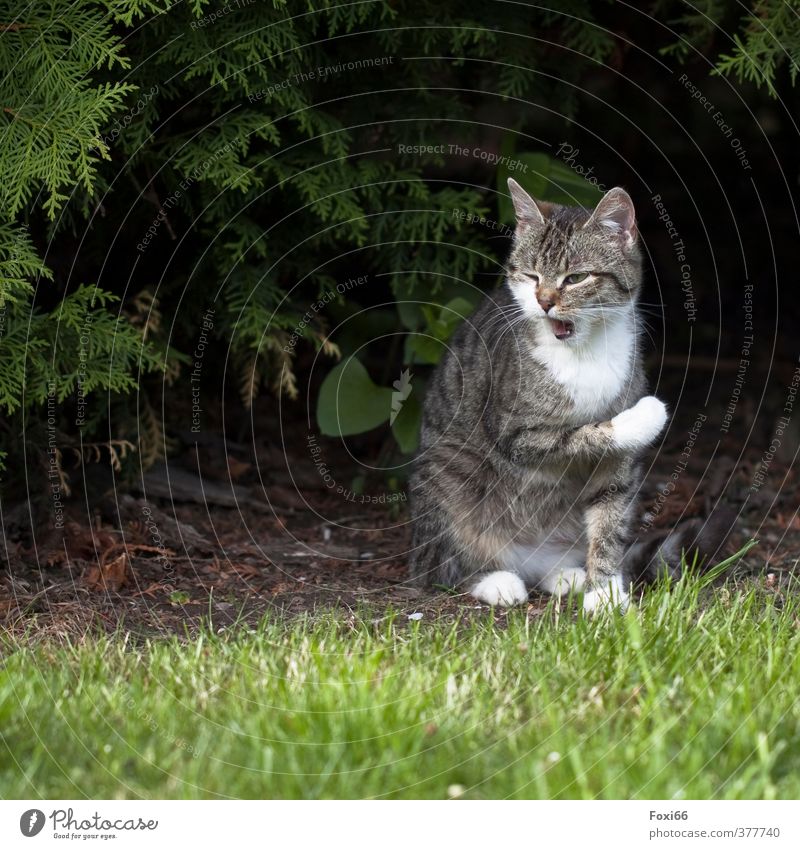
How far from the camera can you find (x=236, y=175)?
14.9 ft

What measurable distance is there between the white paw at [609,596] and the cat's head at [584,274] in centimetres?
98

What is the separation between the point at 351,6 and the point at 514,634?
270 centimetres

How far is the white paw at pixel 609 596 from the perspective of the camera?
3.92m

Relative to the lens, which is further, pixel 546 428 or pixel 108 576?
pixel 108 576

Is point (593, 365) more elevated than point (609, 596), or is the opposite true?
point (593, 365)

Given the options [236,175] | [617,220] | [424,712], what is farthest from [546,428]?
[236,175]

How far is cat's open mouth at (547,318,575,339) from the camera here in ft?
13.9

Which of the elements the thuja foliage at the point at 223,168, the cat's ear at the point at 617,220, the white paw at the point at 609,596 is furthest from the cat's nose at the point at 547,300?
the white paw at the point at 609,596

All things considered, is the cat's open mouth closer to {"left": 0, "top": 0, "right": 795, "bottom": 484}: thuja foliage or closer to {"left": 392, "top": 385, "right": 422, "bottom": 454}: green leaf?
{"left": 0, "top": 0, "right": 795, "bottom": 484}: thuja foliage

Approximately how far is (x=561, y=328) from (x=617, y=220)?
48cm

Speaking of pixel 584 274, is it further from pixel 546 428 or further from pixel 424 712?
pixel 424 712

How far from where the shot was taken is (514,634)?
12.2 ft

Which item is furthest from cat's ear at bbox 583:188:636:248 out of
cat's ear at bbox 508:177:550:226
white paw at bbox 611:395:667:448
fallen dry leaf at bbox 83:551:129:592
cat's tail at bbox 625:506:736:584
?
fallen dry leaf at bbox 83:551:129:592

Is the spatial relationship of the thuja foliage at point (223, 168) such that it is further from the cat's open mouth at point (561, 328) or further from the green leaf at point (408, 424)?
the cat's open mouth at point (561, 328)
